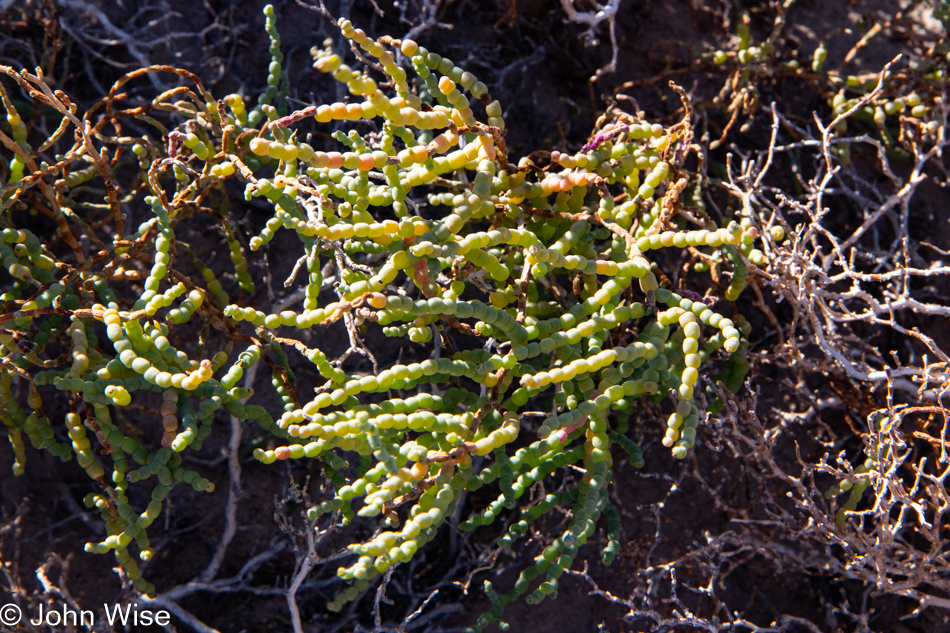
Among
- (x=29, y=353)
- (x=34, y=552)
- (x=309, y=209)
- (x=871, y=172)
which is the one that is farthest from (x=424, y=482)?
(x=871, y=172)
